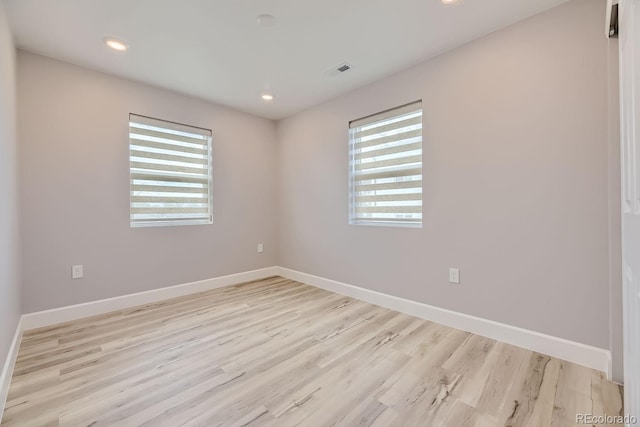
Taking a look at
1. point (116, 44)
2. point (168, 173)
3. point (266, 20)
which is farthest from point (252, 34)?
point (168, 173)

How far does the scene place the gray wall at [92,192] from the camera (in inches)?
95.5

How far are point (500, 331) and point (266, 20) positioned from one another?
9.58ft

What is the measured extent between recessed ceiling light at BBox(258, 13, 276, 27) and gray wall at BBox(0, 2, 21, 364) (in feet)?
5.17

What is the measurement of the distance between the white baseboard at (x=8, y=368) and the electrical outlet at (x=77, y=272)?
0.52 metres

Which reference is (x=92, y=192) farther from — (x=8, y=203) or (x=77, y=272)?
(x=8, y=203)

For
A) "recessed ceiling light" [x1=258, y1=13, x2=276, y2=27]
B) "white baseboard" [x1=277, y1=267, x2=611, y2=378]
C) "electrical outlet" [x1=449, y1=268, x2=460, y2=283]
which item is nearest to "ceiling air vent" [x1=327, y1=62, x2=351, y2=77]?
"recessed ceiling light" [x1=258, y1=13, x2=276, y2=27]

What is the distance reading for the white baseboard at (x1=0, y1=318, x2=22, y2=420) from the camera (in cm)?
147

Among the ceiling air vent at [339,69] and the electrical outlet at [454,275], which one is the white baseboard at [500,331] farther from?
the ceiling air vent at [339,69]

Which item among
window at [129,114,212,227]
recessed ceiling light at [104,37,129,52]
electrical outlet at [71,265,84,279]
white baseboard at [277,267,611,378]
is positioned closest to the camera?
white baseboard at [277,267,611,378]

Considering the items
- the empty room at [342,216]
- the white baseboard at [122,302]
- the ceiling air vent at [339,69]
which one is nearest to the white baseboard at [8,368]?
the empty room at [342,216]

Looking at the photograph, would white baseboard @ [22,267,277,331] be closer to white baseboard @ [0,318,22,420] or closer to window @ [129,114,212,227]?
white baseboard @ [0,318,22,420]

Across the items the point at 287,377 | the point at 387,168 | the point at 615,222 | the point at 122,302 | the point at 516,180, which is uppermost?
the point at 387,168

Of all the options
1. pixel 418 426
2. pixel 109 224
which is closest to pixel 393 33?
pixel 418 426

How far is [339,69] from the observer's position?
2.72m
